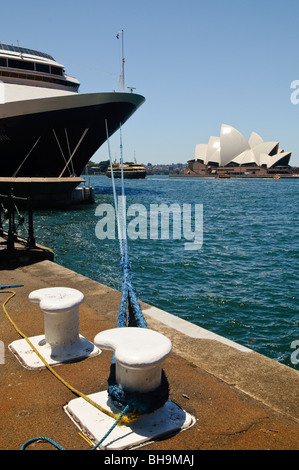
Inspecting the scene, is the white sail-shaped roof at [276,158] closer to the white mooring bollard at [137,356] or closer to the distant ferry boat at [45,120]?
the distant ferry boat at [45,120]

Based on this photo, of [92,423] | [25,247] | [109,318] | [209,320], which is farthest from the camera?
[25,247]

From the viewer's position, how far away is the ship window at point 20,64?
31.4 metres

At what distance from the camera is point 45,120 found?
26.1 metres

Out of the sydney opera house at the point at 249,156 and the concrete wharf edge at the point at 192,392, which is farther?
the sydney opera house at the point at 249,156

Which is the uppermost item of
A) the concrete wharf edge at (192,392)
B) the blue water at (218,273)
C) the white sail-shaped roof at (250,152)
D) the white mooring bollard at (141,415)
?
the white sail-shaped roof at (250,152)

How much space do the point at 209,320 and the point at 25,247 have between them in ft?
15.7

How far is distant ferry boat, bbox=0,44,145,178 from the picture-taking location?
2566cm

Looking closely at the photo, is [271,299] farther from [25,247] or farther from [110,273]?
[25,247]

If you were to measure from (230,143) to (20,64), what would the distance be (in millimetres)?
104452

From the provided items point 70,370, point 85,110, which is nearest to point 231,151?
point 85,110

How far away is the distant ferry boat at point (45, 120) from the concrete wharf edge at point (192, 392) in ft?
75.6

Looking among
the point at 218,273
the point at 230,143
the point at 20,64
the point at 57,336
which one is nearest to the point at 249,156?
the point at 230,143

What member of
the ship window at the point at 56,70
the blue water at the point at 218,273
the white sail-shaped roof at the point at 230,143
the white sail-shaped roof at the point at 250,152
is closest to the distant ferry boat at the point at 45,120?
the ship window at the point at 56,70
